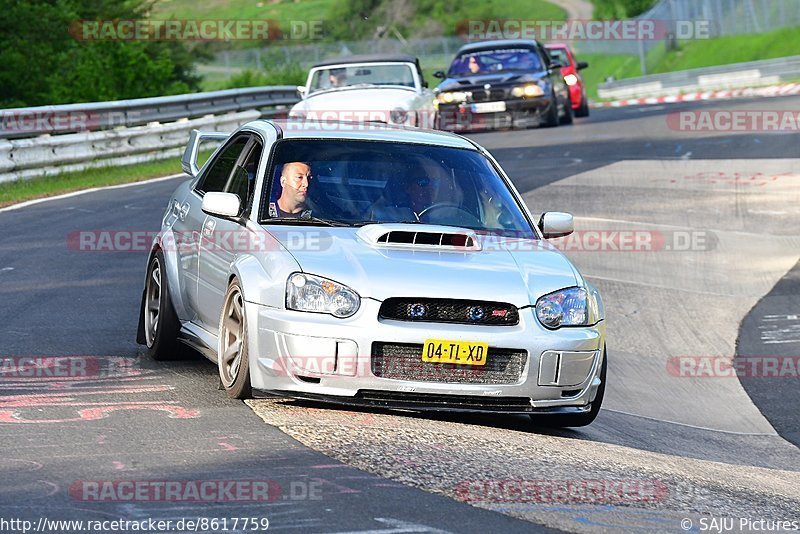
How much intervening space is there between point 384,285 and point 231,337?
1045 millimetres

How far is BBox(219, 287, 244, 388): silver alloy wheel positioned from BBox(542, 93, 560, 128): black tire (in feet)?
72.6

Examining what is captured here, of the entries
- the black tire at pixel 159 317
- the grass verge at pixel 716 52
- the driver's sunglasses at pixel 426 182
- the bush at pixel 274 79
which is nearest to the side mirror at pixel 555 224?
the driver's sunglasses at pixel 426 182

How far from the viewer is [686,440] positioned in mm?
9453

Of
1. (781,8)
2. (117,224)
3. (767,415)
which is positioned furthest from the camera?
(781,8)

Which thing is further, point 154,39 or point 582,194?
point 154,39

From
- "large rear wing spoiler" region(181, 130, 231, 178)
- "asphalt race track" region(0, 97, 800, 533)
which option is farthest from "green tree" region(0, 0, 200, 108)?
"large rear wing spoiler" region(181, 130, 231, 178)

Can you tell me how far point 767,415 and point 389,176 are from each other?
4.05 m

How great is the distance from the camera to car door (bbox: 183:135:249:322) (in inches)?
348

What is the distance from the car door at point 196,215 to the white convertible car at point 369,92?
11744 millimetres

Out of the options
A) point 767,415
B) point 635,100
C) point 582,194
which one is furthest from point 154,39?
point 767,415

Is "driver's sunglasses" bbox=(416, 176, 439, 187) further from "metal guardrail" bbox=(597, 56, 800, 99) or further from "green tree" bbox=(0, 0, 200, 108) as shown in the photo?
"metal guardrail" bbox=(597, 56, 800, 99)

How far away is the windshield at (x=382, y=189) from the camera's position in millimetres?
8227

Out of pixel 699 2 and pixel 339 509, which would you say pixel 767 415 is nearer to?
pixel 339 509

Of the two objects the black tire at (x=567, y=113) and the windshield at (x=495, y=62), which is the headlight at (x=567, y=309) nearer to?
the windshield at (x=495, y=62)
